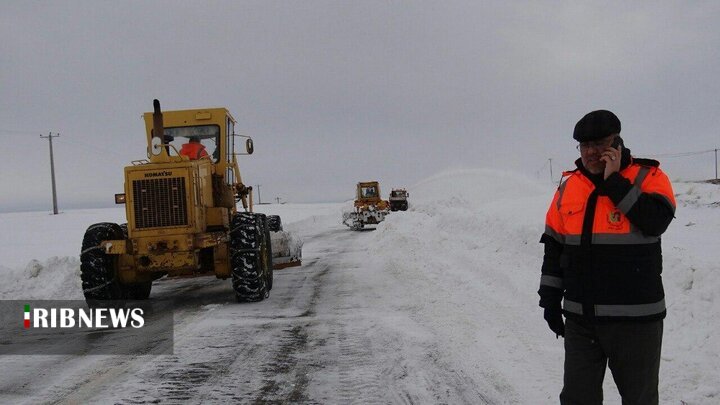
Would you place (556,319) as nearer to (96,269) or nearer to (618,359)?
(618,359)

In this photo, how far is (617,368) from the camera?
2.68 meters

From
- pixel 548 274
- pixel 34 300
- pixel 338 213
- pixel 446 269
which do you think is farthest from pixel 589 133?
pixel 338 213

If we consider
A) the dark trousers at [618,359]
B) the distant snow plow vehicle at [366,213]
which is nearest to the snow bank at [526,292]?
the dark trousers at [618,359]

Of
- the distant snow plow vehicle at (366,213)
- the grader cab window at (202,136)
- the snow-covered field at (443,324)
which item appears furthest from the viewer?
the distant snow plow vehicle at (366,213)

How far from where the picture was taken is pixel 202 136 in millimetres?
9531

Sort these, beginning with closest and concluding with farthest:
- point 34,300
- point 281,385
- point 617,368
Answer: point 617,368 < point 281,385 < point 34,300

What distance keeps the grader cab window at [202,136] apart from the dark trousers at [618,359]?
7809mm

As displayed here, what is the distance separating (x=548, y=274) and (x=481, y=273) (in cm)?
577

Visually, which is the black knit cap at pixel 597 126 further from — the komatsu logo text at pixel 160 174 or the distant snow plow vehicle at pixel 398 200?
the distant snow plow vehicle at pixel 398 200

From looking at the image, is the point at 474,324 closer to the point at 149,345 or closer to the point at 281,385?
the point at 281,385

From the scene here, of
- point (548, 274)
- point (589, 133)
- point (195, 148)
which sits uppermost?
point (195, 148)

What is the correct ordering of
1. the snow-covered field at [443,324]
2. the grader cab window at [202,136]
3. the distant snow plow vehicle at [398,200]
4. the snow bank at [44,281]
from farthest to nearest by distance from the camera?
the distant snow plow vehicle at [398,200] < the grader cab window at [202,136] < the snow bank at [44,281] < the snow-covered field at [443,324]

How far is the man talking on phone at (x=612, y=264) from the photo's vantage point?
102 inches

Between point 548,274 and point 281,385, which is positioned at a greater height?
point 548,274
